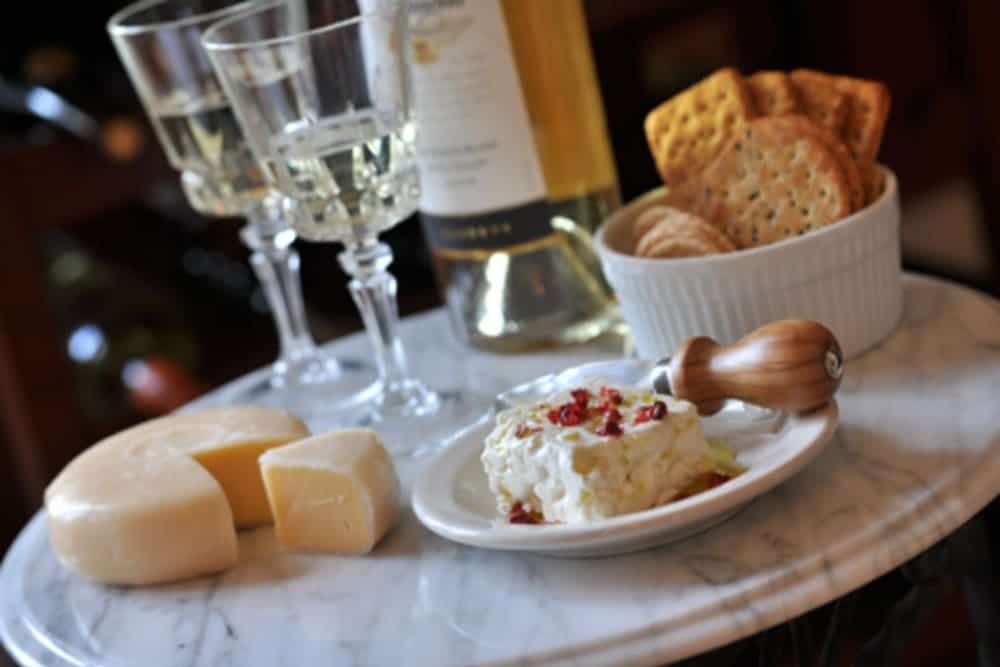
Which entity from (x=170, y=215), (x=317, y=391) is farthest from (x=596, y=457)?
(x=170, y=215)

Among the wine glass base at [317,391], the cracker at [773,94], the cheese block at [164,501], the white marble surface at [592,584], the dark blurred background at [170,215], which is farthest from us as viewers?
the dark blurred background at [170,215]

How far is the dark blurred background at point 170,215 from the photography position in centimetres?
141

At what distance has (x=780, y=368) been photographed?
58cm

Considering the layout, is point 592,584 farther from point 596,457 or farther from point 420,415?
point 420,415

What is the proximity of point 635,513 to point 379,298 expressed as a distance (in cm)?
29

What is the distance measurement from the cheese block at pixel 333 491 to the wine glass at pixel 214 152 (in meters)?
0.22

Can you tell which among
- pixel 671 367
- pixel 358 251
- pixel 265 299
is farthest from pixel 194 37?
pixel 265 299

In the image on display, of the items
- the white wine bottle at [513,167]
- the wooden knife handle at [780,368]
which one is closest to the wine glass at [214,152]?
the white wine bottle at [513,167]

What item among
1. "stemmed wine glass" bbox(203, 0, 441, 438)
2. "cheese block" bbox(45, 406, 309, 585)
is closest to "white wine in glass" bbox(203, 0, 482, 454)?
"stemmed wine glass" bbox(203, 0, 441, 438)

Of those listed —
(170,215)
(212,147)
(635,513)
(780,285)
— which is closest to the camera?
(635,513)

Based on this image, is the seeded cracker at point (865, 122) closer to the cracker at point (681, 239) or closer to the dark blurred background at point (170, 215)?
the cracker at point (681, 239)

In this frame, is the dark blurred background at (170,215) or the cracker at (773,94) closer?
the cracker at (773,94)

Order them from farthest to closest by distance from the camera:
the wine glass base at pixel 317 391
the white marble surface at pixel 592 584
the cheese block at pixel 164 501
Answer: the wine glass base at pixel 317 391
the cheese block at pixel 164 501
the white marble surface at pixel 592 584

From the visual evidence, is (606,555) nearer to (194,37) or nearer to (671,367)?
(671,367)
